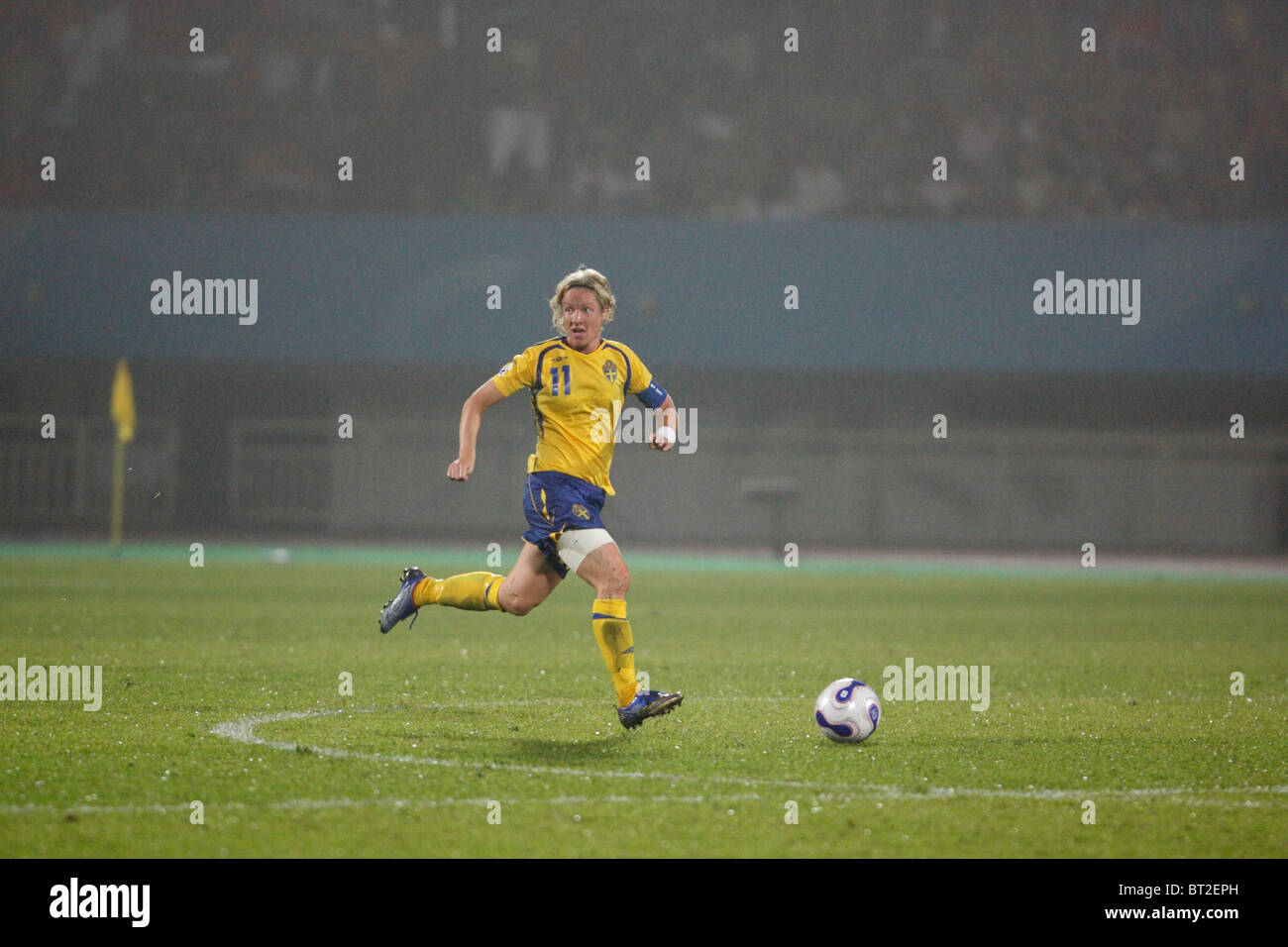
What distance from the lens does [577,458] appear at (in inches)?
271

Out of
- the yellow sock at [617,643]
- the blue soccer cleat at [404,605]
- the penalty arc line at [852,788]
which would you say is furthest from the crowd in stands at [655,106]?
the penalty arc line at [852,788]

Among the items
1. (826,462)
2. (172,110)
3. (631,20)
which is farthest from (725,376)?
(172,110)

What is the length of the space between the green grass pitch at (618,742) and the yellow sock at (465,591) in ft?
1.95

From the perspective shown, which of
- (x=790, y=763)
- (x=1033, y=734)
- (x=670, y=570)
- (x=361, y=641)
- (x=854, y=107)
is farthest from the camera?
(x=854, y=107)

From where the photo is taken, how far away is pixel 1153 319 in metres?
28.6

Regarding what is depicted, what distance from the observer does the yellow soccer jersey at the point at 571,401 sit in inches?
272

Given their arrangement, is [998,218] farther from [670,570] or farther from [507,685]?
[507,685]

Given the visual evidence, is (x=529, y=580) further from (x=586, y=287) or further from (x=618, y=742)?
(x=586, y=287)

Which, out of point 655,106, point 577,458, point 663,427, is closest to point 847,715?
point 663,427

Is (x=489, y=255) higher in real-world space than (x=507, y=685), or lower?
higher

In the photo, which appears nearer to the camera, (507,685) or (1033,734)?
(1033,734)

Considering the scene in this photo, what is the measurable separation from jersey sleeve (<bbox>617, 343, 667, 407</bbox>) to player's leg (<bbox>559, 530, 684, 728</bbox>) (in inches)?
31.7

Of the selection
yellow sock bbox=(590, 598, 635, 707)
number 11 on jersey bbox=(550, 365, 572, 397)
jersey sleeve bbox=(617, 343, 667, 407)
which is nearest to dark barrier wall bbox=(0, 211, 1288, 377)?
jersey sleeve bbox=(617, 343, 667, 407)

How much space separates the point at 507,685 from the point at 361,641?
2.86m
